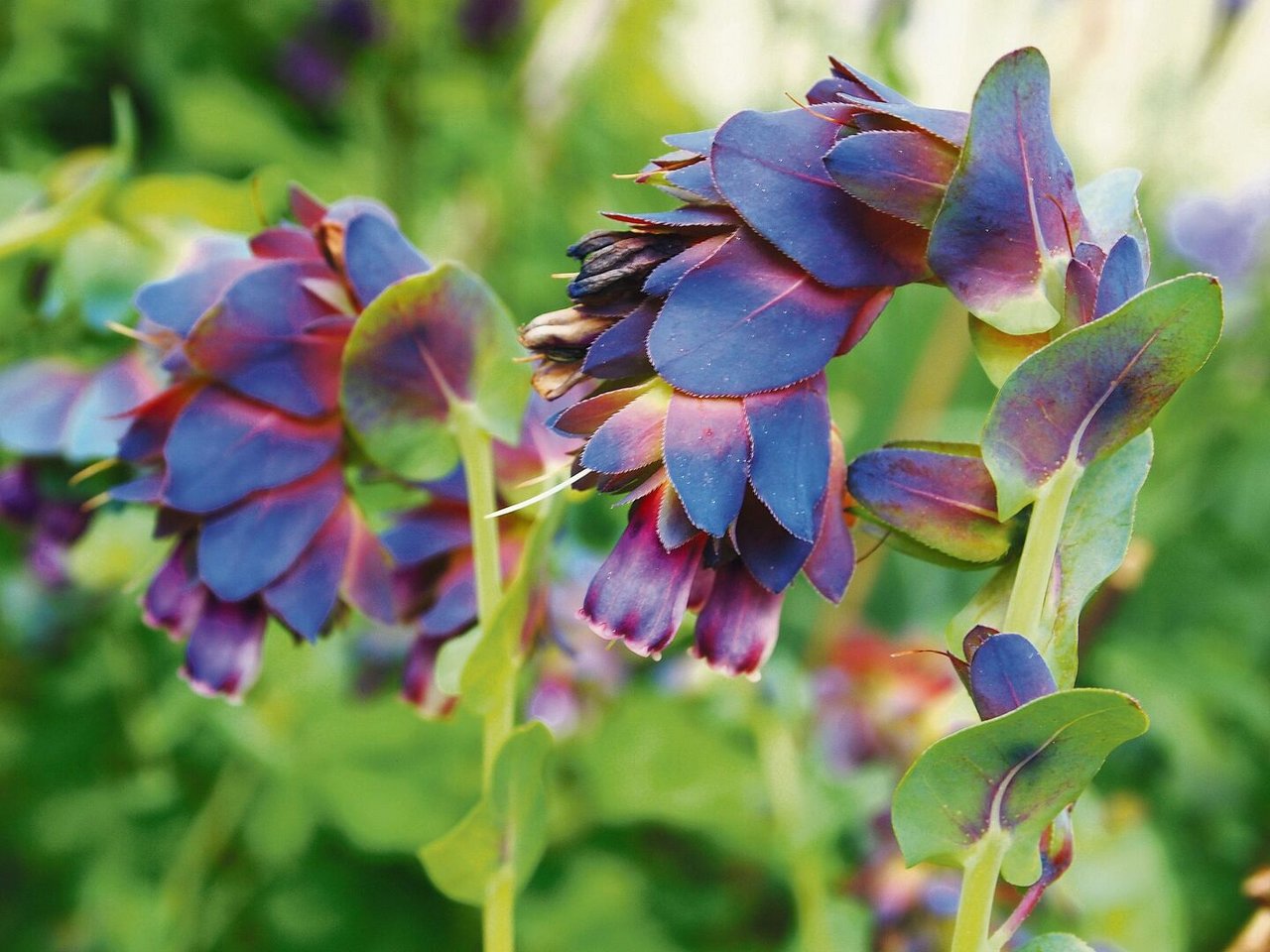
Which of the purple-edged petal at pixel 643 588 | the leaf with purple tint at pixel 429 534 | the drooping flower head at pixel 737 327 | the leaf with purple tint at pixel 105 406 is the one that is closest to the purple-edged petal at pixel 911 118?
the drooping flower head at pixel 737 327

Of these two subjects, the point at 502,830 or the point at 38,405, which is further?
the point at 38,405

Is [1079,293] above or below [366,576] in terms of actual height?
above

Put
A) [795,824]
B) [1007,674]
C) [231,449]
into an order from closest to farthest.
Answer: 1. [1007,674]
2. [231,449]
3. [795,824]

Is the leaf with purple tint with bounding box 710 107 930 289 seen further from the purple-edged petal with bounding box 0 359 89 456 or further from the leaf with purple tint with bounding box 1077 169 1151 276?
the purple-edged petal with bounding box 0 359 89 456

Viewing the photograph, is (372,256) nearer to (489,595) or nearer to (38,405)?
(489,595)

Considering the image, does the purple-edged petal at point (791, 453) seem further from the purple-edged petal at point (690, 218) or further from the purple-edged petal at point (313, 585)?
the purple-edged petal at point (313, 585)

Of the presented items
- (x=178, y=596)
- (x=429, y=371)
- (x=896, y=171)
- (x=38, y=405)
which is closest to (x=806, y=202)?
(x=896, y=171)
